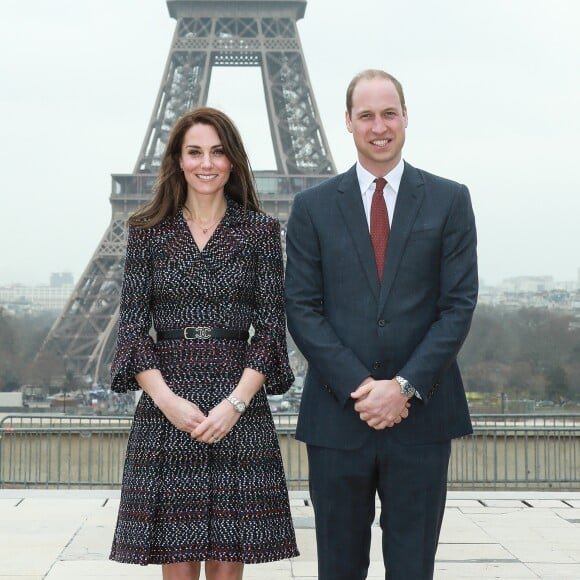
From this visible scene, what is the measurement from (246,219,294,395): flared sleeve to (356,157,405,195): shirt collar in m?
0.34

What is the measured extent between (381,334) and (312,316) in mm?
226

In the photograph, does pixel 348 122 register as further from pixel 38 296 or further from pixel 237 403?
pixel 38 296

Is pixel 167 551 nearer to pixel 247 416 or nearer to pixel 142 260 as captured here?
pixel 247 416

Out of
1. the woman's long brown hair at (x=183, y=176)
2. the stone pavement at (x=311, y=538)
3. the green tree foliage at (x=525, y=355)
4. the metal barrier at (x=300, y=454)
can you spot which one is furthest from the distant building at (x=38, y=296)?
the woman's long brown hair at (x=183, y=176)

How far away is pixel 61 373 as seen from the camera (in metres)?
39.6

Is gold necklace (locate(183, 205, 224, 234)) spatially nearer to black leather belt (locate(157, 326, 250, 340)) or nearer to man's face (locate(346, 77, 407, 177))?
black leather belt (locate(157, 326, 250, 340))

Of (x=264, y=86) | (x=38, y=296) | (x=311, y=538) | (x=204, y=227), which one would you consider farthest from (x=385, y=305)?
(x=38, y=296)

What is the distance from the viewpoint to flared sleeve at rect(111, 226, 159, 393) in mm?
3540

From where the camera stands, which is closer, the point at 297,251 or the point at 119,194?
the point at 297,251

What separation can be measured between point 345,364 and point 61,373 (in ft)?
122

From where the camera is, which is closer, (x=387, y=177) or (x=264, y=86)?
(x=387, y=177)

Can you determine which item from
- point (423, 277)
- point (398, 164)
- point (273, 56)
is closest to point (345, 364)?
point (423, 277)

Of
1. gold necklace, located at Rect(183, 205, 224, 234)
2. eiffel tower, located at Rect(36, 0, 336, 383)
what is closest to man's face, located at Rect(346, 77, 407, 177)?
gold necklace, located at Rect(183, 205, 224, 234)

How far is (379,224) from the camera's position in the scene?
3553 mm
